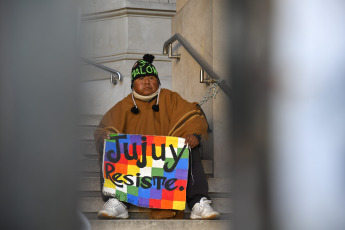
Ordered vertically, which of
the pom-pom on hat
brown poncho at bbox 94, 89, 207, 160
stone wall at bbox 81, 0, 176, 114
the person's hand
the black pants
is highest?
stone wall at bbox 81, 0, 176, 114

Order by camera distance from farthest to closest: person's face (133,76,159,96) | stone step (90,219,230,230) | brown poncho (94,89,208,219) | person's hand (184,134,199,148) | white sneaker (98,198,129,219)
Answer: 1. person's face (133,76,159,96)
2. brown poncho (94,89,208,219)
3. person's hand (184,134,199,148)
4. white sneaker (98,198,129,219)
5. stone step (90,219,230,230)

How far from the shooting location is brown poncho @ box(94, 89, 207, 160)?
4004 mm

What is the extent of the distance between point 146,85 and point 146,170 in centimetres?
89

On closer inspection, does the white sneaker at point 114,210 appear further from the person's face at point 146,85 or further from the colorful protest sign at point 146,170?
the person's face at point 146,85

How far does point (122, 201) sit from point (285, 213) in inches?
122

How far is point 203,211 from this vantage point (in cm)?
352

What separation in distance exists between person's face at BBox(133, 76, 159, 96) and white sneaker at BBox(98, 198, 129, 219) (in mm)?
1025

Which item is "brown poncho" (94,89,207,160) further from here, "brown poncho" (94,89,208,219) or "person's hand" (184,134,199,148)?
"person's hand" (184,134,199,148)

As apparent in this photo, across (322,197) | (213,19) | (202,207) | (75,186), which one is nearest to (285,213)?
(322,197)

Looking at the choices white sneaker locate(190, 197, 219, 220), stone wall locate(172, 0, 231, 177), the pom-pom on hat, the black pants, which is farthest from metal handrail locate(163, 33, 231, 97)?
white sneaker locate(190, 197, 219, 220)

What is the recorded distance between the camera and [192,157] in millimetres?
3764

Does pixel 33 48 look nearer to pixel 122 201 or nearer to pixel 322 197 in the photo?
pixel 322 197

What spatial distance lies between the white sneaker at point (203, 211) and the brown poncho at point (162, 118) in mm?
551

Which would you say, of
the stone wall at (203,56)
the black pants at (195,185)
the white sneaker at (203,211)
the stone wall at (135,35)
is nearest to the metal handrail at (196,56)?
the stone wall at (203,56)
